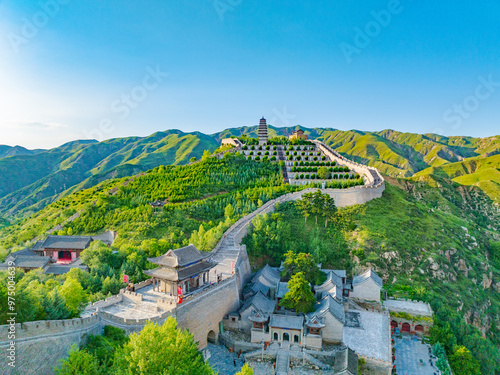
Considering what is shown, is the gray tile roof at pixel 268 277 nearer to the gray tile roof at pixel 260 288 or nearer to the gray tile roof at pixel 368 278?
the gray tile roof at pixel 260 288

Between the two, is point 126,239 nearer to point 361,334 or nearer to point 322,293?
point 322,293

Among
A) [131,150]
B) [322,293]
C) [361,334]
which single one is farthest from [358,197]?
[131,150]

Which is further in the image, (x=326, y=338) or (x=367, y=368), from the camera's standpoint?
(x=326, y=338)

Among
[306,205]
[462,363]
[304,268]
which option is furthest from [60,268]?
[462,363]

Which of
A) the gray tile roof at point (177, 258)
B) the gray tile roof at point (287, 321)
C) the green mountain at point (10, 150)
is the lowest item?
the gray tile roof at point (287, 321)

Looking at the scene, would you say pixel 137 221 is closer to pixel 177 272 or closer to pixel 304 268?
pixel 177 272

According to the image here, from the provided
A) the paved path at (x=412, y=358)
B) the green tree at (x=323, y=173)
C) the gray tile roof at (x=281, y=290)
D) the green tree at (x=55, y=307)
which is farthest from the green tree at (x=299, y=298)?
the green tree at (x=323, y=173)

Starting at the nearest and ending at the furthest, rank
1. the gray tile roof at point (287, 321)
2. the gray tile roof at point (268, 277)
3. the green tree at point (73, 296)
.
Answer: the green tree at point (73, 296), the gray tile roof at point (287, 321), the gray tile roof at point (268, 277)

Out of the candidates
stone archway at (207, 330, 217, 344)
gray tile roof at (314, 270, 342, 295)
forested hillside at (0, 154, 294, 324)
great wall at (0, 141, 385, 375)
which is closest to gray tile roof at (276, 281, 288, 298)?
gray tile roof at (314, 270, 342, 295)
